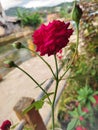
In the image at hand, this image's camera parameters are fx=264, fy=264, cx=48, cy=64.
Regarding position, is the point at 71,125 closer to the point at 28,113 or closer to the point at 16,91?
the point at 28,113

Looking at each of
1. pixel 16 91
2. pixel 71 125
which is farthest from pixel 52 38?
pixel 16 91

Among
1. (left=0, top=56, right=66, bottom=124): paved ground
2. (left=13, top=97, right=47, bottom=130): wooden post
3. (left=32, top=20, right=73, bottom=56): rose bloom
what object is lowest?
(left=0, top=56, right=66, bottom=124): paved ground

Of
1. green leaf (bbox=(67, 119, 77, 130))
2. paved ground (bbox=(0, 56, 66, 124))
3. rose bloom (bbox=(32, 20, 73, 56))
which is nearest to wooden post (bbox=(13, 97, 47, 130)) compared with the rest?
green leaf (bbox=(67, 119, 77, 130))

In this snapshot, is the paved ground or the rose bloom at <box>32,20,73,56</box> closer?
→ the rose bloom at <box>32,20,73,56</box>

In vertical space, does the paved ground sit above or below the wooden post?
below

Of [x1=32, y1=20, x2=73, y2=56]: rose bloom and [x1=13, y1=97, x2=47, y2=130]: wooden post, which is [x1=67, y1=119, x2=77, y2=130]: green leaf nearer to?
[x1=13, y1=97, x2=47, y2=130]: wooden post

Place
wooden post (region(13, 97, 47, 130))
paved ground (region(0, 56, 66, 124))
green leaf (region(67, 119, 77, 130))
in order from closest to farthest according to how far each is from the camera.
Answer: wooden post (region(13, 97, 47, 130)), green leaf (region(67, 119, 77, 130)), paved ground (region(0, 56, 66, 124))

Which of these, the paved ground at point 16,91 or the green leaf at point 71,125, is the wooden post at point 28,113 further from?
the paved ground at point 16,91

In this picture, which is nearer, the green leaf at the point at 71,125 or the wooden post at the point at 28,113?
the wooden post at the point at 28,113

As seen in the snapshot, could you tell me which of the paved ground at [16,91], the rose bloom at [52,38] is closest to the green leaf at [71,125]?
the rose bloom at [52,38]
